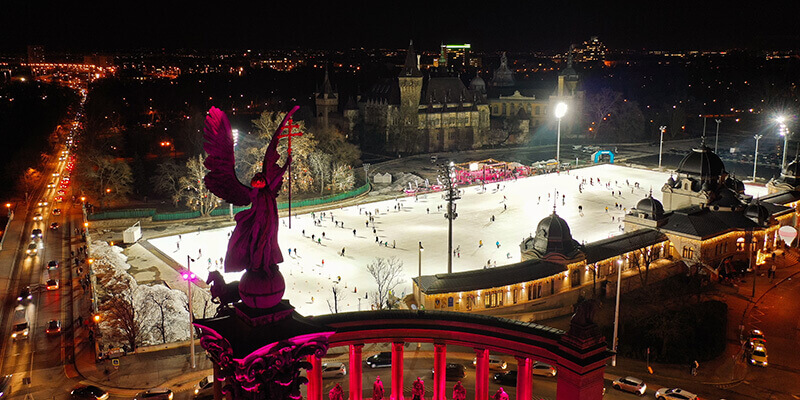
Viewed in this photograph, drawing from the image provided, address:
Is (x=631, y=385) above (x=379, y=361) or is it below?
below

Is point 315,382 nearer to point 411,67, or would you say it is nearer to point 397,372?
point 397,372

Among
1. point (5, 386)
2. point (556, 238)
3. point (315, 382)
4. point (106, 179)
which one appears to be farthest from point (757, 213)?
point (106, 179)

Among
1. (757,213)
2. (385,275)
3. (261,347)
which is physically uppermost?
(261,347)

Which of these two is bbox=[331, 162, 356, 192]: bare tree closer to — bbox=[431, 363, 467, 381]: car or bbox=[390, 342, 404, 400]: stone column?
bbox=[431, 363, 467, 381]: car

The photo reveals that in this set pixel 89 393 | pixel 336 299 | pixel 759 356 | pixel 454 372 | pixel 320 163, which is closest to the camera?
pixel 89 393

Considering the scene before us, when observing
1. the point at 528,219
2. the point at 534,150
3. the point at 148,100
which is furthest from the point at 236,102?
the point at 528,219

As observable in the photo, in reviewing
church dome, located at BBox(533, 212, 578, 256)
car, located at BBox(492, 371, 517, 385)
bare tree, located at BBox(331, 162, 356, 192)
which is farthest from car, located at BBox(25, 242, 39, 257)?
car, located at BBox(492, 371, 517, 385)

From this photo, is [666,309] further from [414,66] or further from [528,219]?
[414,66]
